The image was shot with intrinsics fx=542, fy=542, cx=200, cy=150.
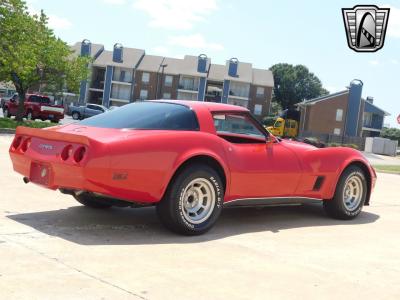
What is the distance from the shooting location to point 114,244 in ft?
15.9

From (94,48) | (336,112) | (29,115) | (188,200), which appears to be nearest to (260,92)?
(336,112)

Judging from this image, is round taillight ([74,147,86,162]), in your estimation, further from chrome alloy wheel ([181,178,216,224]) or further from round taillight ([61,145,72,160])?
chrome alloy wheel ([181,178,216,224])

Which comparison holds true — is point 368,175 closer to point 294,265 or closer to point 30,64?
point 294,265

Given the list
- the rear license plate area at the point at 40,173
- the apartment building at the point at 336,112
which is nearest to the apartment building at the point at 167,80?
the apartment building at the point at 336,112

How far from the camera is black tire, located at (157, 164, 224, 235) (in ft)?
17.3

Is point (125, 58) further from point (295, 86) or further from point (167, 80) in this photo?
point (295, 86)

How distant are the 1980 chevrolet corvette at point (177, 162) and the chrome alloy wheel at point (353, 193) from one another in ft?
1.27

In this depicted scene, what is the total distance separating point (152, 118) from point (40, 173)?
4.09ft

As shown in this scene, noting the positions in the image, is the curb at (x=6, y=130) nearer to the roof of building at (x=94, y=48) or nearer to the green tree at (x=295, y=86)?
the roof of building at (x=94, y=48)

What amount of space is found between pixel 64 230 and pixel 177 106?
70.1 inches

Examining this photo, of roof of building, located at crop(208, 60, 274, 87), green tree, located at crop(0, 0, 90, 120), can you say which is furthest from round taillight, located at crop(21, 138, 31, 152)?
roof of building, located at crop(208, 60, 274, 87)

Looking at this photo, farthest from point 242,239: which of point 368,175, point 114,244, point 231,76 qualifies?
point 231,76

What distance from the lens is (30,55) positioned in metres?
22.6

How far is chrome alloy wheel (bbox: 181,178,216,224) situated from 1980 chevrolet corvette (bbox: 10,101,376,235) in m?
0.01
